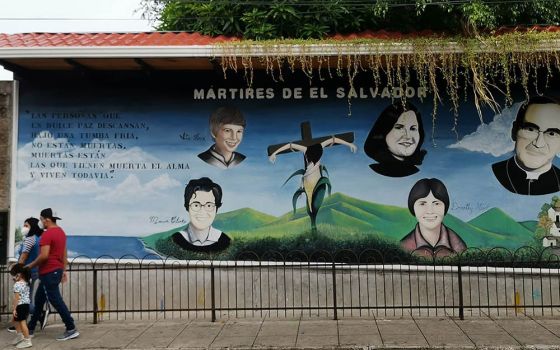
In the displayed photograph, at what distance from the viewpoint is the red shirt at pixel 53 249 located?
8422 millimetres

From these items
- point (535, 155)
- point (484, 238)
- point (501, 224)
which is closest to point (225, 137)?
point (484, 238)

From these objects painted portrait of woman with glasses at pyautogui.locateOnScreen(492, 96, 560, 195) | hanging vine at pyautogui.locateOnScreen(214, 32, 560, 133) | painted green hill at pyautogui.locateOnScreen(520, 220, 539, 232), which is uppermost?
hanging vine at pyautogui.locateOnScreen(214, 32, 560, 133)

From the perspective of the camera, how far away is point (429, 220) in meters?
10.5

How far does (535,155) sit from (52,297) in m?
8.83

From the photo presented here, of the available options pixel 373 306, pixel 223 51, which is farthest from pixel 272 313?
pixel 223 51

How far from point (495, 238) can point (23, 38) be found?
9818 millimetres

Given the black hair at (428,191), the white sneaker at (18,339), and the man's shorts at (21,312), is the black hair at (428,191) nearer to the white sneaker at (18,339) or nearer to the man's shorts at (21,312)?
the man's shorts at (21,312)

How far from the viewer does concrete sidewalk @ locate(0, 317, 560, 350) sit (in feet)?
25.8

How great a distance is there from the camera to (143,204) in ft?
35.3

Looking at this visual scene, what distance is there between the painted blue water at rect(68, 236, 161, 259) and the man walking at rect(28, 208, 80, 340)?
Result: 2.02 metres

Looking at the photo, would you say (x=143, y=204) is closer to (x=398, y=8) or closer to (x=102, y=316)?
(x=102, y=316)
